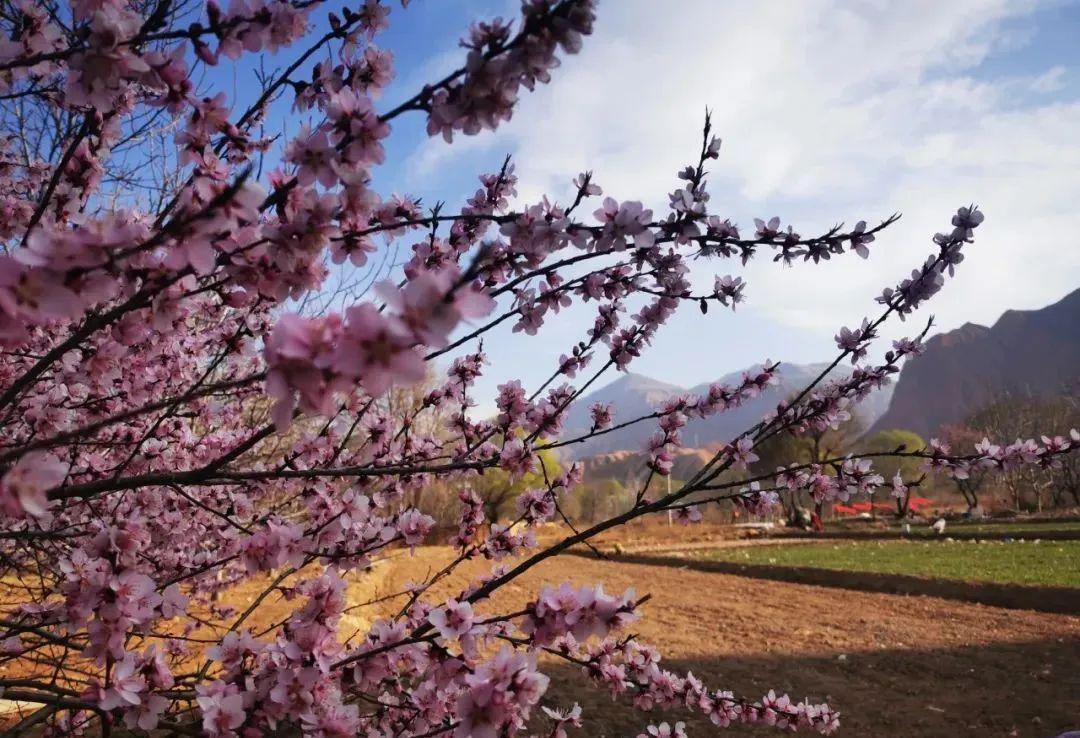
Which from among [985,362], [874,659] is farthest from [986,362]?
[874,659]

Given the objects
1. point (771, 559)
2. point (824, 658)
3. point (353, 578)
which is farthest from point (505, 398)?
point (771, 559)

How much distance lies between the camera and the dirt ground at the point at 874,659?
5.95 metres

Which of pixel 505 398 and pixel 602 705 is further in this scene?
pixel 602 705

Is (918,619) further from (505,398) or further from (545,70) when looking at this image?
(545,70)

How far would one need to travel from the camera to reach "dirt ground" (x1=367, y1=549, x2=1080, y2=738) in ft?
19.5

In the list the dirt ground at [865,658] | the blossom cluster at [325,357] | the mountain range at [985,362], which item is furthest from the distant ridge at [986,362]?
the blossom cluster at [325,357]

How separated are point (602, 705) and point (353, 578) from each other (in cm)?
819

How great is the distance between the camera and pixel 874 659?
8.04 metres

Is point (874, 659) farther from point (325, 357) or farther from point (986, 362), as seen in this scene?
point (986, 362)

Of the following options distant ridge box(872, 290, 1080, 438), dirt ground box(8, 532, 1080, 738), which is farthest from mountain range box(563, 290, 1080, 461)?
dirt ground box(8, 532, 1080, 738)

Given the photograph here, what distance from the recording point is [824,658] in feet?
26.8

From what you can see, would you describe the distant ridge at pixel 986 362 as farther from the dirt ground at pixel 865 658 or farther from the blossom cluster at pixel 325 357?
the blossom cluster at pixel 325 357

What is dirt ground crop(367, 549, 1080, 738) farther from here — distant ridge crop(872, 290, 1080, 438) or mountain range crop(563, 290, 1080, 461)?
distant ridge crop(872, 290, 1080, 438)

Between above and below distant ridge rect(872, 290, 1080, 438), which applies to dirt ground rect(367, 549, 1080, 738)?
below
